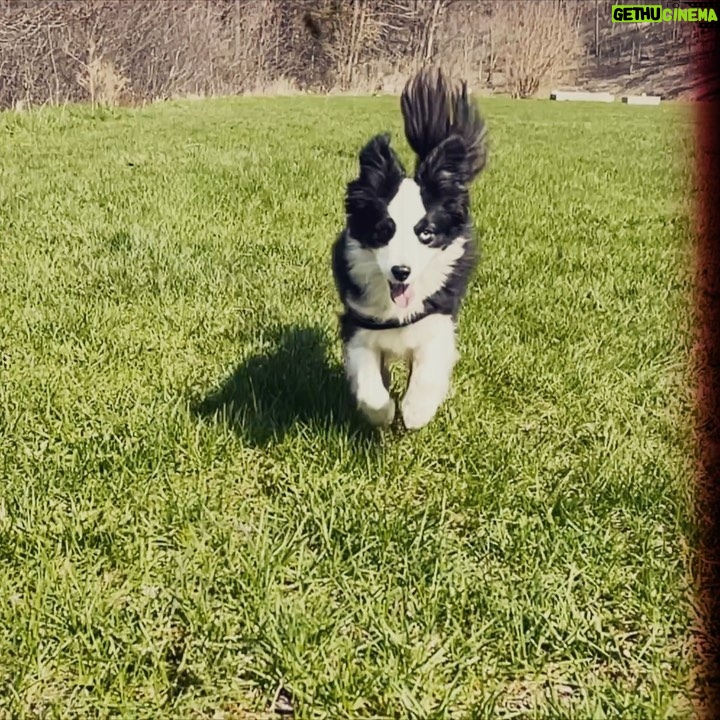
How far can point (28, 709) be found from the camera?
5.64 feet

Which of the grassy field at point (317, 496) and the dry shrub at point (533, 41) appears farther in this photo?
the dry shrub at point (533, 41)

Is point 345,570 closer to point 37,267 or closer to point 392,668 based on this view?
point 392,668

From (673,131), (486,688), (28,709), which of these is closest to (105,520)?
(28,709)

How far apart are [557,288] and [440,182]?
6.81 feet

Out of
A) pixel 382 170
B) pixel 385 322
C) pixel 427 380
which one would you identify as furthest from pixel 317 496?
pixel 382 170

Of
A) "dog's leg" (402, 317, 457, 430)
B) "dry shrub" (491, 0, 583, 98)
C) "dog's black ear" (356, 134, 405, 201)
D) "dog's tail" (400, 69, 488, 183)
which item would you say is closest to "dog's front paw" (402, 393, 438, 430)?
"dog's leg" (402, 317, 457, 430)

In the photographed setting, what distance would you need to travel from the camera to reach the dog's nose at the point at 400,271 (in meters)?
2.52

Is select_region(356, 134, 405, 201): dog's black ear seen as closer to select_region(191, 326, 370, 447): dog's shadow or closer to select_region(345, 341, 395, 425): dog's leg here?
select_region(345, 341, 395, 425): dog's leg

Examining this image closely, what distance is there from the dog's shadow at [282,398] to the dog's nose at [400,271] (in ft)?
2.05

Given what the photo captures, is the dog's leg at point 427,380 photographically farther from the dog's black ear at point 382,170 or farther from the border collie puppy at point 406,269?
the dog's black ear at point 382,170

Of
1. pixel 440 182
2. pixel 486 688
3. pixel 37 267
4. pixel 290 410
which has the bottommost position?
pixel 486 688

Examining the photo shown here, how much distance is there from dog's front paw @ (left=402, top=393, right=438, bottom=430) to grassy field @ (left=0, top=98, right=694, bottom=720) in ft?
0.50

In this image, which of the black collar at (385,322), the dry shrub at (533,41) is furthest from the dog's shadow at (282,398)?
the dry shrub at (533,41)

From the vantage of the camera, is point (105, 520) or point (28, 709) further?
point (105, 520)
